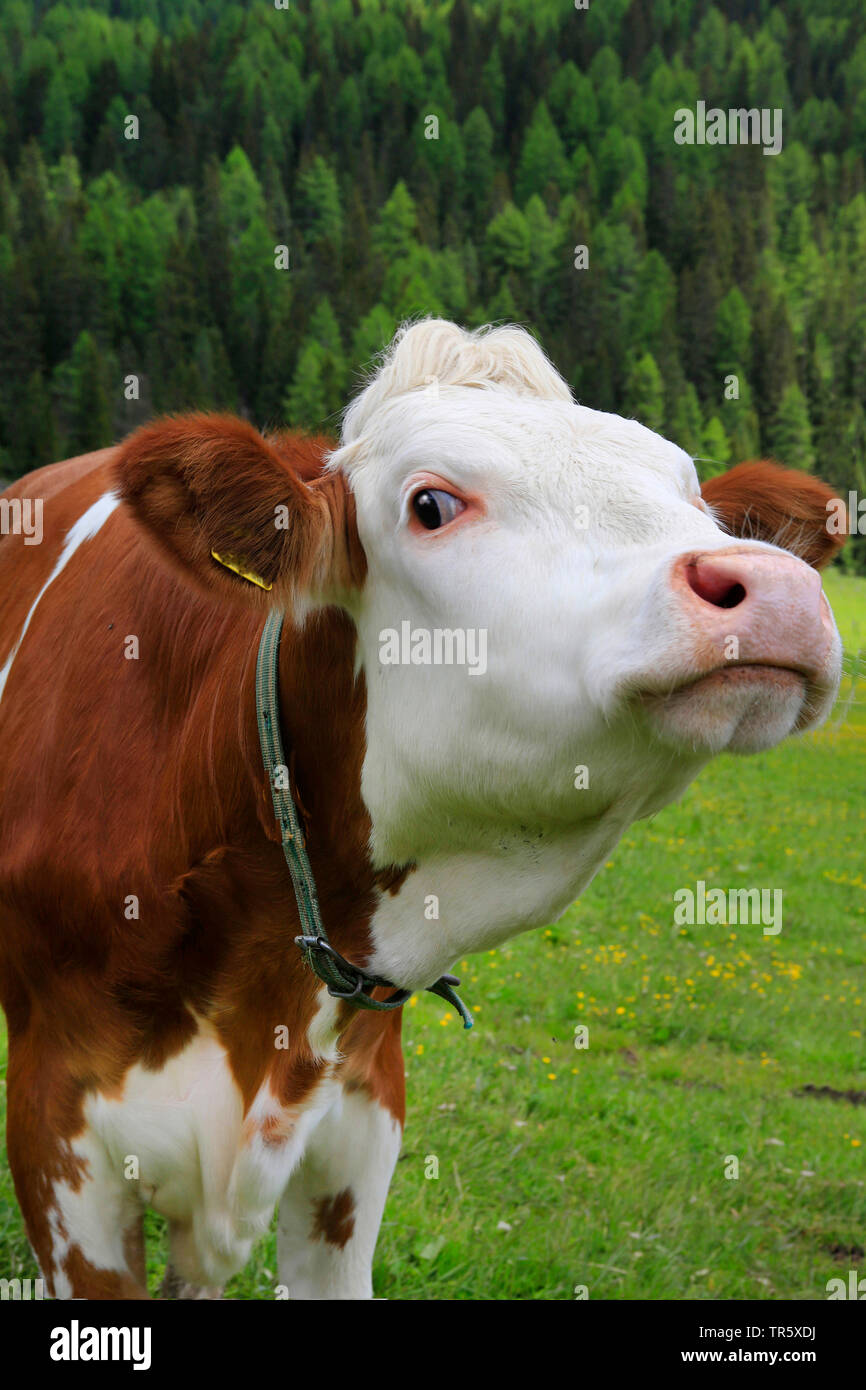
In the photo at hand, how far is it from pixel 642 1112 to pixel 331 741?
4.27 metres

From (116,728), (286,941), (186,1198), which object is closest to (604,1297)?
(186,1198)

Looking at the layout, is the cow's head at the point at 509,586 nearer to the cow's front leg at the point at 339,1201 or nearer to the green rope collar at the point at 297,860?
the green rope collar at the point at 297,860

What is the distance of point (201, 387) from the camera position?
53062mm

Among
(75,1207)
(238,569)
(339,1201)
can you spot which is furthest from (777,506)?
(75,1207)

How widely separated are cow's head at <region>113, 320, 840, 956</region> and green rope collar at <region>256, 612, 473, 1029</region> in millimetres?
166

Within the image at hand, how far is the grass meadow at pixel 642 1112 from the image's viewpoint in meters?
4.63

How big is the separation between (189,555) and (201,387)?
173 ft

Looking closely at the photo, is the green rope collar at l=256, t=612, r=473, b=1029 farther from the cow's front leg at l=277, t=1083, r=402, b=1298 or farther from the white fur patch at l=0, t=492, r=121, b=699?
the white fur patch at l=0, t=492, r=121, b=699

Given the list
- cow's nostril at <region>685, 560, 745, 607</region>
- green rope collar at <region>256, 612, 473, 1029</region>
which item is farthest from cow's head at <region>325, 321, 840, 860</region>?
green rope collar at <region>256, 612, 473, 1029</region>

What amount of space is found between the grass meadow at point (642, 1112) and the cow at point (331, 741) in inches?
20.3

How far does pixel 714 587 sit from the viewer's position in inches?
73.2

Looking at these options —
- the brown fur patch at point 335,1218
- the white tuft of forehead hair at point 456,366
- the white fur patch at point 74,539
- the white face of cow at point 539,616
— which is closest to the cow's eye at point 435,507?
the white face of cow at point 539,616

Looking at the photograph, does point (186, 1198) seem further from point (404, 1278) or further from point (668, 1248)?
point (668, 1248)

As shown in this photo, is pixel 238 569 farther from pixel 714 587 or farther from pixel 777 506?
pixel 777 506
